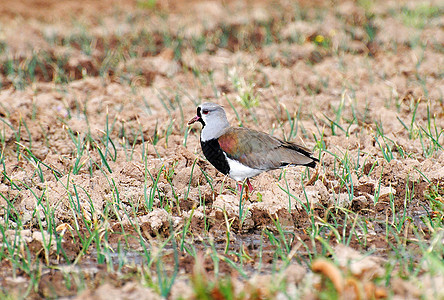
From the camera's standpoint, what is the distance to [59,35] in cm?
857

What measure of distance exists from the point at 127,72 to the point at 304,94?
2.09 metres

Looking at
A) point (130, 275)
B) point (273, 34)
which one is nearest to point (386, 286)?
point (130, 275)

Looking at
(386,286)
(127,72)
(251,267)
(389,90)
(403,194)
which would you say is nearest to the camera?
(386,286)

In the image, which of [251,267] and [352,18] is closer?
[251,267]

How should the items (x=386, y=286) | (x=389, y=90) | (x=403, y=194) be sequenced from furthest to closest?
(x=389, y=90) → (x=403, y=194) → (x=386, y=286)

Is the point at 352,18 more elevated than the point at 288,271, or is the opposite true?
the point at 352,18

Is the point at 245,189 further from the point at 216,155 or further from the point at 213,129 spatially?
the point at 213,129

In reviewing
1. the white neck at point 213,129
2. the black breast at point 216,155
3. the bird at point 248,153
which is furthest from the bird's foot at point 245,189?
the white neck at point 213,129

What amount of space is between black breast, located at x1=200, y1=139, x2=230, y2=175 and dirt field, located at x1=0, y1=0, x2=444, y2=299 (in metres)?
0.14

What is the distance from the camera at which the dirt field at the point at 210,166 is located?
317 centimetres

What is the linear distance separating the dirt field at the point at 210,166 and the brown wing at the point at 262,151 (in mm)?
120

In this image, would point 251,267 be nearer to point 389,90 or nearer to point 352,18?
point 389,90

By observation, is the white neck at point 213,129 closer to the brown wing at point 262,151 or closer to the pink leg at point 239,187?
the brown wing at point 262,151

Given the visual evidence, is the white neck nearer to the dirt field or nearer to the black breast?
the black breast
